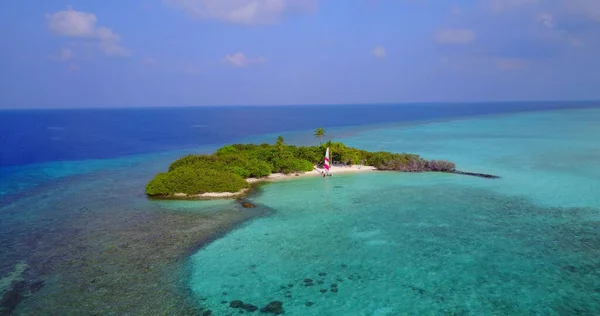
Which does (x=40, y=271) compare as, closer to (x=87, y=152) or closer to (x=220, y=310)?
(x=220, y=310)

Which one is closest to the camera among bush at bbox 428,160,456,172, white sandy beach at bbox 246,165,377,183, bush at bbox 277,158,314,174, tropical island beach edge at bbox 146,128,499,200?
tropical island beach edge at bbox 146,128,499,200

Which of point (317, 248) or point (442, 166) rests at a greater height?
point (442, 166)

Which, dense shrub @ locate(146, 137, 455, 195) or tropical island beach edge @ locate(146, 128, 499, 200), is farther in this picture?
dense shrub @ locate(146, 137, 455, 195)

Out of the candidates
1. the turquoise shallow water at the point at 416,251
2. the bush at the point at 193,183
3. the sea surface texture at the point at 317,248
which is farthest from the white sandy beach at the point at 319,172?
→ the bush at the point at 193,183

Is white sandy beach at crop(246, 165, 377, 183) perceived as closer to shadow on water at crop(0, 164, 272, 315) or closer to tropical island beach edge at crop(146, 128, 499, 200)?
tropical island beach edge at crop(146, 128, 499, 200)

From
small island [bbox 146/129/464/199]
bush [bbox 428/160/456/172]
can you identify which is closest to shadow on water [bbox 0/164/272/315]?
small island [bbox 146/129/464/199]

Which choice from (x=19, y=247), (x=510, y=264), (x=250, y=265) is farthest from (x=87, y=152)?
(x=510, y=264)

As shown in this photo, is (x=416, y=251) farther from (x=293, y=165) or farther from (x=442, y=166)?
(x=442, y=166)

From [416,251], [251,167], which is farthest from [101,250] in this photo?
[251,167]
